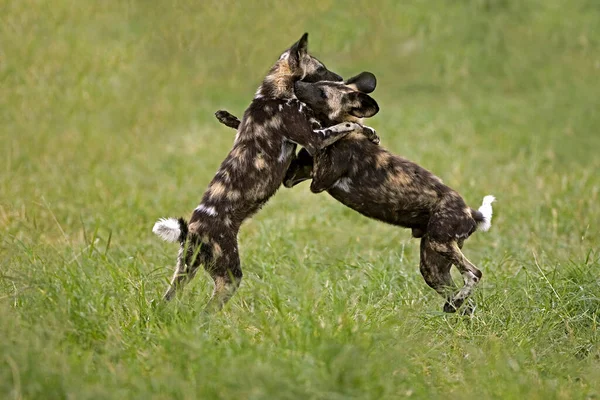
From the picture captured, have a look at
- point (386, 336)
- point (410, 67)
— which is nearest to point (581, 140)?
point (410, 67)

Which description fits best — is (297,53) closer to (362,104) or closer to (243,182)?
(362,104)

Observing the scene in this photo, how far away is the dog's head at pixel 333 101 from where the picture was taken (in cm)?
539

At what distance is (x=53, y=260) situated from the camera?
5324 millimetres

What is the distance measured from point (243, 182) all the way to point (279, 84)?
0.77 meters

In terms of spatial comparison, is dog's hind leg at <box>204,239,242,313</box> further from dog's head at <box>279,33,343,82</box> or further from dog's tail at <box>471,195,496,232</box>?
dog's tail at <box>471,195,496,232</box>

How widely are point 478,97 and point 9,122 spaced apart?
271 inches

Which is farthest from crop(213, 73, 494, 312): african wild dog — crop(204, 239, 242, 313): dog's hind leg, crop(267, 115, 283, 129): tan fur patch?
crop(204, 239, 242, 313): dog's hind leg

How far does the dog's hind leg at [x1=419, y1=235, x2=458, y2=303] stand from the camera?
5.31 metres

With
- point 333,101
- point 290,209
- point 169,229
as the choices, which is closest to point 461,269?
point 333,101

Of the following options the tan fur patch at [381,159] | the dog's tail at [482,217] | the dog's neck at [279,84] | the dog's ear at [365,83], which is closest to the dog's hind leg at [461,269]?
the dog's tail at [482,217]

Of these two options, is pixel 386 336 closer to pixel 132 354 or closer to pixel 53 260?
pixel 132 354

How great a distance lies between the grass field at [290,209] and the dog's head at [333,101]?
39.6 inches

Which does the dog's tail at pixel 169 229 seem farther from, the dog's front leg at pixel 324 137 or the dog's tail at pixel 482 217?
the dog's tail at pixel 482 217

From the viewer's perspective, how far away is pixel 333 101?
541 centimetres
